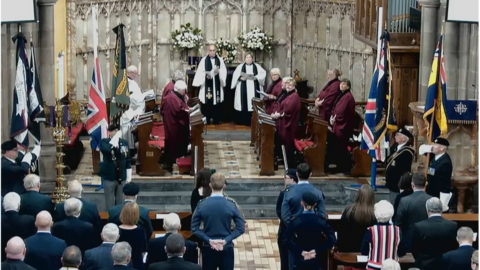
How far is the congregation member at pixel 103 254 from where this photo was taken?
1159 centimetres

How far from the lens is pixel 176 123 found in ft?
66.1

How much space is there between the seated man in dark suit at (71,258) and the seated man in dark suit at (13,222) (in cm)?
214

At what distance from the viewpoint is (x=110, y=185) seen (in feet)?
55.3

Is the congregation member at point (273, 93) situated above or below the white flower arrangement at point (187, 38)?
below

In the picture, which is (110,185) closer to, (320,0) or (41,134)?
(41,134)

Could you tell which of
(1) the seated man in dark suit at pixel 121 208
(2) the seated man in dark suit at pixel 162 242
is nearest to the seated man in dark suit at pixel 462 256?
(2) the seated man in dark suit at pixel 162 242

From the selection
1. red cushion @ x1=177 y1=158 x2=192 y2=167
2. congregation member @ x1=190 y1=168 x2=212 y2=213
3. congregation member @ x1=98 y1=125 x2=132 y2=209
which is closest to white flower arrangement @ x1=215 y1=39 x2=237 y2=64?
red cushion @ x1=177 y1=158 x2=192 y2=167

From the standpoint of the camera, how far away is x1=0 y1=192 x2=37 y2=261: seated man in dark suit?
510 inches

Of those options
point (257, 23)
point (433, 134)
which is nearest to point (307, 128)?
point (433, 134)

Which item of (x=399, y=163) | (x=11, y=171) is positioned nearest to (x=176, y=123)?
(x=399, y=163)

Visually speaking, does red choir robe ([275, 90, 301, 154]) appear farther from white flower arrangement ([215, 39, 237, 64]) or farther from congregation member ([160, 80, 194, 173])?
white flower arrangement ([215, 39, 237, 64])

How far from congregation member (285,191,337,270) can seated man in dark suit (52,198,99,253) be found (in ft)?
7.33

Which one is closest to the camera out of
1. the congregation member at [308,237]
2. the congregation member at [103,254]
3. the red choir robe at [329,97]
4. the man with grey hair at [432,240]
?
the congregation member at [103,254]

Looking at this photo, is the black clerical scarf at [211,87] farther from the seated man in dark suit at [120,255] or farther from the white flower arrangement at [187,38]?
the seated man in dark suit at [120,255]
